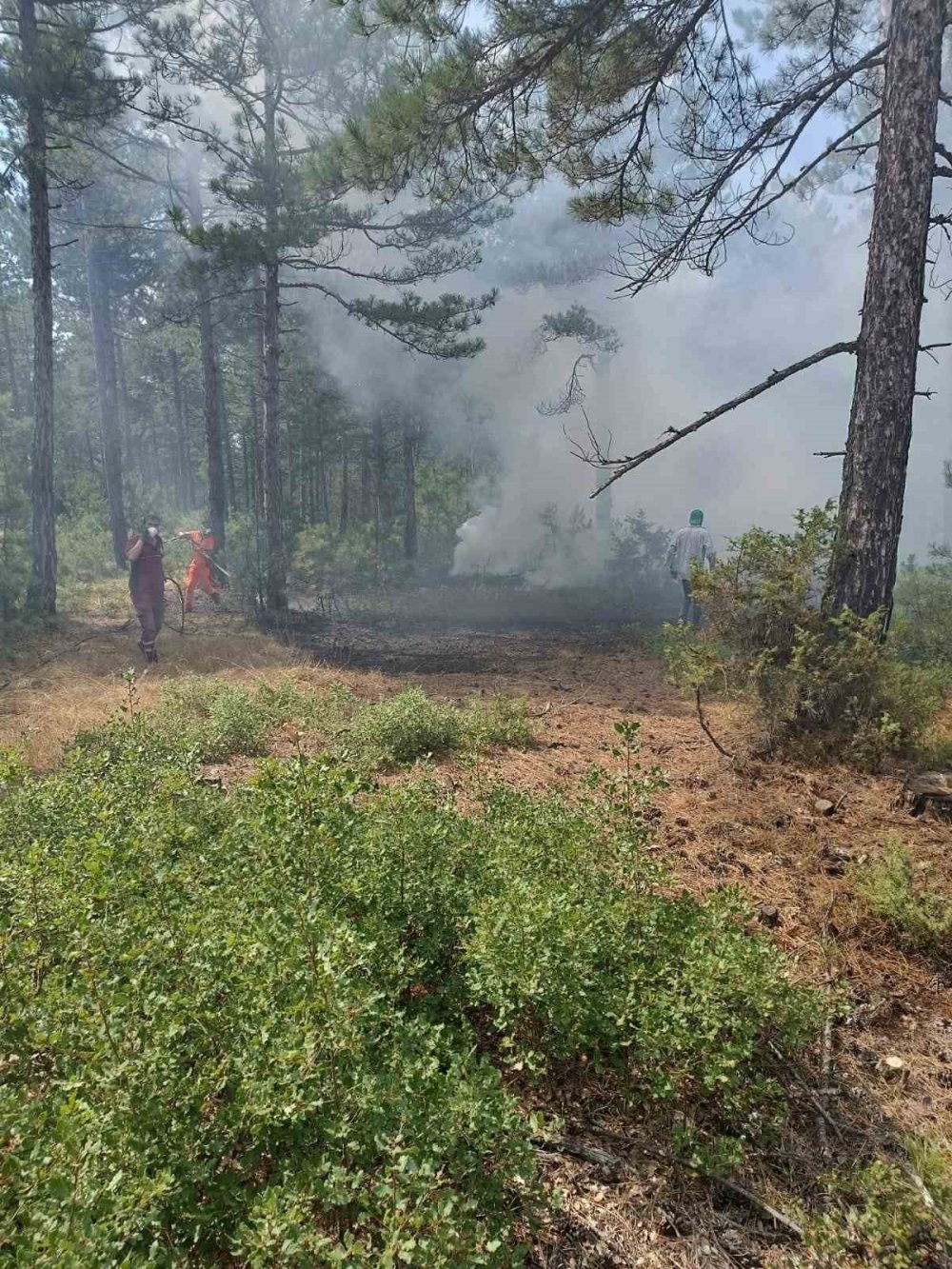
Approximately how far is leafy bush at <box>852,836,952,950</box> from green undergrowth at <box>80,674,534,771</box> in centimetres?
254

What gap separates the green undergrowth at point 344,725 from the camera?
4980 millimetres

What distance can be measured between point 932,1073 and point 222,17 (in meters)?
15.6

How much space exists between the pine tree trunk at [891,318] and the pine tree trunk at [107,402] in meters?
17.3

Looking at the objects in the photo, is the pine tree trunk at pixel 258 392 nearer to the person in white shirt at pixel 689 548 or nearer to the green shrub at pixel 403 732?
the person in white shirt at pixel 689 548

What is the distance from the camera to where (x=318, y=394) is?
1994 centimetres

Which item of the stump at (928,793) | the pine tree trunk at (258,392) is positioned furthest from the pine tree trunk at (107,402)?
the stump at (928,793)

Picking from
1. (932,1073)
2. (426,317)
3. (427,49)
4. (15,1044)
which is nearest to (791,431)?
(426,317)

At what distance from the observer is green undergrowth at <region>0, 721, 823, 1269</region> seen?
142 cm

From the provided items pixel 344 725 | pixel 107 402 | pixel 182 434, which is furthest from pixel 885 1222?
pixel 182 434

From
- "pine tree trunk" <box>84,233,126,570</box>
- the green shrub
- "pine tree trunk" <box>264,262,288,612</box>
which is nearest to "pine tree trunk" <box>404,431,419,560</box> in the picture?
"pine tree trunk" <box>84,233,126,570</box>

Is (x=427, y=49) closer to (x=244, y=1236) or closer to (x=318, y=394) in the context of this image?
(x=244, y=1236)

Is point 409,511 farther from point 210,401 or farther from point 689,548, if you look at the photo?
point 689,548

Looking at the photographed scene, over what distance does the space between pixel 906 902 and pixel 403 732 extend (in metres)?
3.18

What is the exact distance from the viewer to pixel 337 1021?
1677mm
